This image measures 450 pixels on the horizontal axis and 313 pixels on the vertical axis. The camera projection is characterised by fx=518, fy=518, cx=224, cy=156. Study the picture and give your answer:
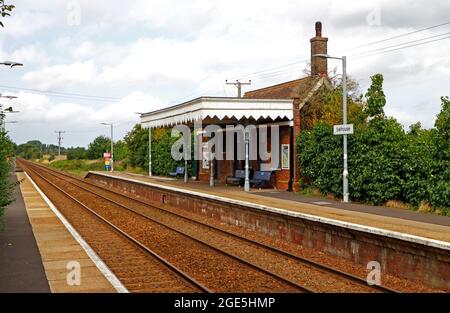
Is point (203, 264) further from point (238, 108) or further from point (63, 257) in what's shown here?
point (238, 108)

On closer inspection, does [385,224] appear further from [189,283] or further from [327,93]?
[327,93]

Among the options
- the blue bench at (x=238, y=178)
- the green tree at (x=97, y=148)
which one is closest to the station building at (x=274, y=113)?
the blue bench at (x=238, y=178)

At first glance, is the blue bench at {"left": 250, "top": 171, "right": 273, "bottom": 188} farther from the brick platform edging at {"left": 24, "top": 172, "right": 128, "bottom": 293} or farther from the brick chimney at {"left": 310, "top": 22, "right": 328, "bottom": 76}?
the brick platform edging at {"left": 24, "top": 172, "right": 128, "bottom": 293}

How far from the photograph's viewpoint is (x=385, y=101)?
20.7 meters

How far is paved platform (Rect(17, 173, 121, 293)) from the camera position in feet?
29.3

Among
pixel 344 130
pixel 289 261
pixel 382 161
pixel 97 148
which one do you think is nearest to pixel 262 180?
pixel 344 130

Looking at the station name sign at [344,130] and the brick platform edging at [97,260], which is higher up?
the station name sign at [344,130]

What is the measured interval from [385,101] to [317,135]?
3824 mm

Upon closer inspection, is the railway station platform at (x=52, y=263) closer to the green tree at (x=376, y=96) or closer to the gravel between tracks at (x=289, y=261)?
the gravel between tracks at (x=289, y=261)

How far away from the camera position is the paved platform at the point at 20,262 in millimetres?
8766

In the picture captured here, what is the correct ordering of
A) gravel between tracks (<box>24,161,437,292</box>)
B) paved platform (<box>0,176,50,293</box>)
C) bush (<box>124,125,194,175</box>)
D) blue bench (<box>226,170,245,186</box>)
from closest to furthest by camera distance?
paved platform (<box>0,176,50,293</box>)
gravel between tracks (<box>24,161,437,292</box>)
blue bench (<box>226,170,245,186</box>)
bush (<box>124,125,194,175</box>)

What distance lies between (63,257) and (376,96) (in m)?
14.2

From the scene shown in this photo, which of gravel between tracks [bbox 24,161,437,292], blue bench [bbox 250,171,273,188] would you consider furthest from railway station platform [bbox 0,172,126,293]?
blue bench [bbox 250,171,273,188]

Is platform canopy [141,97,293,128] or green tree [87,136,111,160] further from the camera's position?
green tree [87,136,111,160]
